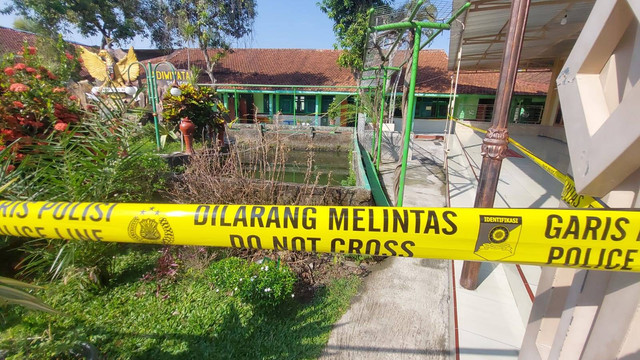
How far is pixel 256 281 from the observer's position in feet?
8.25

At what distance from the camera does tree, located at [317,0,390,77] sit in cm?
1339

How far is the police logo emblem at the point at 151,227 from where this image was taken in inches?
46.2

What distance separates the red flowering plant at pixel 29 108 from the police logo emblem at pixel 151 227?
96.9 inches

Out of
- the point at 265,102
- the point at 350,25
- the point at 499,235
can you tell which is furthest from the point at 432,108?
the point at 499,235

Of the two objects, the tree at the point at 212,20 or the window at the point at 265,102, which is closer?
the tree at the point at 212,20

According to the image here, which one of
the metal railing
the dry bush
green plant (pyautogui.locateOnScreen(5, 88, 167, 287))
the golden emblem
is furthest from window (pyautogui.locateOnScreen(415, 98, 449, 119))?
green plant (pyautogui.locateOnScreen(5, 88, 167, 287))

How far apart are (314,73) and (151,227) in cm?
1872

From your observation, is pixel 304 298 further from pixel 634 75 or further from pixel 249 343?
pixel 634 75

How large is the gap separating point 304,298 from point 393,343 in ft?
3.12

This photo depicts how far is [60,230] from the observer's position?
1.26 meters

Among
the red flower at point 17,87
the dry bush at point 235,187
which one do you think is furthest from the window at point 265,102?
the red flower at point 17,87

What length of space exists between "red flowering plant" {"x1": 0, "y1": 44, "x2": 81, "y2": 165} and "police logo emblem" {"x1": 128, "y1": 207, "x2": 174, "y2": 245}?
8.07 ft

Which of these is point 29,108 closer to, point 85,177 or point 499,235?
point 85,177

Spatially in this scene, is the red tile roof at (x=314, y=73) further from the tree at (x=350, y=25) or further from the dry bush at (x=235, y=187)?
the dry bush at (x=235, y=187)
